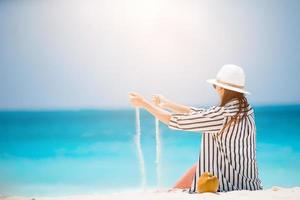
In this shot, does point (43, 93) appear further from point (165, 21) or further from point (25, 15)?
point (165, 21)

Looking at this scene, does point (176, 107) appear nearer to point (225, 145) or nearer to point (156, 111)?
point (156, 111)

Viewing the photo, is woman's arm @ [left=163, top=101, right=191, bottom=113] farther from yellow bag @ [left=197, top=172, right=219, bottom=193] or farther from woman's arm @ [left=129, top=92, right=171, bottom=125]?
yellow bag @ [left=197, top=172, right=219, bottom=193]

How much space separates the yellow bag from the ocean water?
1.82 feet

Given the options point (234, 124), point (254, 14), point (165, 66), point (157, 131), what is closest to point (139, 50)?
point (165, 66)

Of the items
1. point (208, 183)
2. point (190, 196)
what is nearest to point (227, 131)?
point (208, 183)

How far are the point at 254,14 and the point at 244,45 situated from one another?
204mm

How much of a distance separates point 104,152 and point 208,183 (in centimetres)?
87

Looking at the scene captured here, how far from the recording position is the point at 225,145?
2705mm

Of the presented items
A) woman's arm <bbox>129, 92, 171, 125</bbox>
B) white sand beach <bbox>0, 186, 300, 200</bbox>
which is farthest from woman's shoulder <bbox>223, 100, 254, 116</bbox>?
white sand beach <bbox>0, 186, 300, 200</bbox>

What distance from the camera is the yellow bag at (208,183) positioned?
8.84ft

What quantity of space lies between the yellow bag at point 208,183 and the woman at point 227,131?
0.13ft

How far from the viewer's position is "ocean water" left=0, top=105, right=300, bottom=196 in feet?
10.9

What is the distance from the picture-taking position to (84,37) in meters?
3.43

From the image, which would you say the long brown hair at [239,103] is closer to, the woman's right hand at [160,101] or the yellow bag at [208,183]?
the yellow bag at [208,183]
